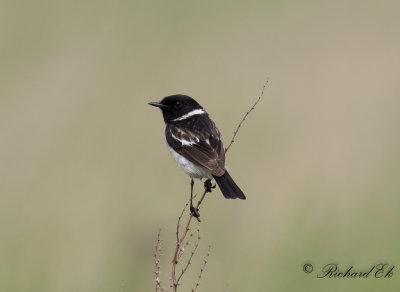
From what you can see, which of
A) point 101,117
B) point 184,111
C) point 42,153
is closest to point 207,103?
point 101,117

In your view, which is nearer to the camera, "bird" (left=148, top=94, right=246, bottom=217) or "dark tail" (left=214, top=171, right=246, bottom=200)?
"dark tail" (left=214, top=171, right=246, bottom=200)

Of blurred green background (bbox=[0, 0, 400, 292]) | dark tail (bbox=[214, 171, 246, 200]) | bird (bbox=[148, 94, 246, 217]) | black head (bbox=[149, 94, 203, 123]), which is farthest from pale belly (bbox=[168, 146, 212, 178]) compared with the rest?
black head (bbox=[149, 94, 203, 123])

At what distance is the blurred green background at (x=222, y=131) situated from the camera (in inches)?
292

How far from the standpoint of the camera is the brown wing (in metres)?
6.68

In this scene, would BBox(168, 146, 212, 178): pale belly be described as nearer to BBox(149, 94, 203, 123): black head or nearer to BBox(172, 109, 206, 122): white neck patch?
BBox(172, 109, 206, 122): white neck patch

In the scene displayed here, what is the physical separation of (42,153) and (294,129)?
281 cm

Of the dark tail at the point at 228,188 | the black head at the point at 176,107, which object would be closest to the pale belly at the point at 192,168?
the dark tail at the point at 228,188

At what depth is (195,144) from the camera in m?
7.02

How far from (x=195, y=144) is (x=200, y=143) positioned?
0.04 meters

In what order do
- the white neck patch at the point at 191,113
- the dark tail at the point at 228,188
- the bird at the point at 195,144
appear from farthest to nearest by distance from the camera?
the white neck patch at the point at 191,113
the bird at the point at 195,144
the dark tail at the point at 228,188

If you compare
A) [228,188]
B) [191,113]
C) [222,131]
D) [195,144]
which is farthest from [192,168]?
[222,131]

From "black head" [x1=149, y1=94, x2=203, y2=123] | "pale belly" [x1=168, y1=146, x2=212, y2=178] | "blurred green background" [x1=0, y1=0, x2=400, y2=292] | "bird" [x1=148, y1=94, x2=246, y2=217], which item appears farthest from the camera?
"black head" [x1=149, y1=94, x2=203, y2=123]

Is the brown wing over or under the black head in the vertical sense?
under

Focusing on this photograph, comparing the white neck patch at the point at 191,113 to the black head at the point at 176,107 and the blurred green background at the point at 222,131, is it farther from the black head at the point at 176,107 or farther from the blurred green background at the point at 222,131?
the blurred green background at the point at 222,131
